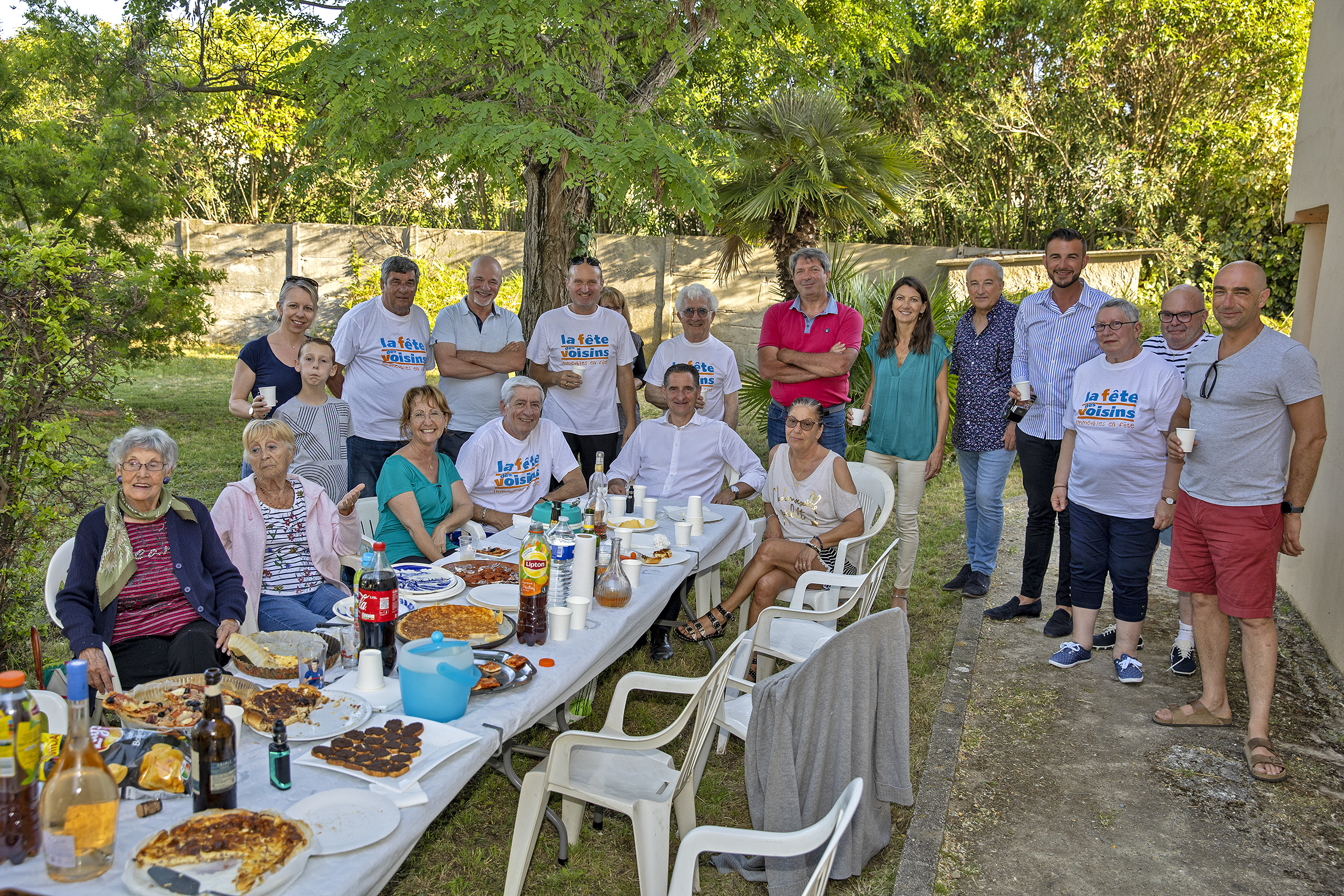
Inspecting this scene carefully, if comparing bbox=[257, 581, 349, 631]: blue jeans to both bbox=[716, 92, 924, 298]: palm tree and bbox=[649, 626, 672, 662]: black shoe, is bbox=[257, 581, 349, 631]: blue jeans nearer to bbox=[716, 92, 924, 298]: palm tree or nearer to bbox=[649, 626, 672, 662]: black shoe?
bbox=[649, 626, 672, 662]: black shoe

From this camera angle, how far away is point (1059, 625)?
18.0 ft

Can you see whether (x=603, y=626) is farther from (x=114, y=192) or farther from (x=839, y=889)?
(x=114, y=192)

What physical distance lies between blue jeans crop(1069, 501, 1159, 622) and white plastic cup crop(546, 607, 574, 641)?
3042 mm

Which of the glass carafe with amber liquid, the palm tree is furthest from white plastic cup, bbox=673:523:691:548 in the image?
the palm tree

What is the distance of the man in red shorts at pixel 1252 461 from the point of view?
3.84m

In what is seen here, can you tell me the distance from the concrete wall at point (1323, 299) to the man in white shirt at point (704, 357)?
3.68m

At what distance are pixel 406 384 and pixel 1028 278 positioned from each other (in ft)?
32.9

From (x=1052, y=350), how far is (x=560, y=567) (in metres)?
3.48

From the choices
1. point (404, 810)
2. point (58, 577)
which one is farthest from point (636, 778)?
point (58, 577)

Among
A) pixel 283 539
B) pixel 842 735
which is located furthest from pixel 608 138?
pixel 842 735

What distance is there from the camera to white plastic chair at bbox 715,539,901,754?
349 cm

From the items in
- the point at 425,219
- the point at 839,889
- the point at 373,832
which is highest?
the point at 425,219

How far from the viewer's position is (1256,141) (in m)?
15.0

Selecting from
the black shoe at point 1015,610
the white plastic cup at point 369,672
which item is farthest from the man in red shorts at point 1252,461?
the white plastic cup at point 369,672
